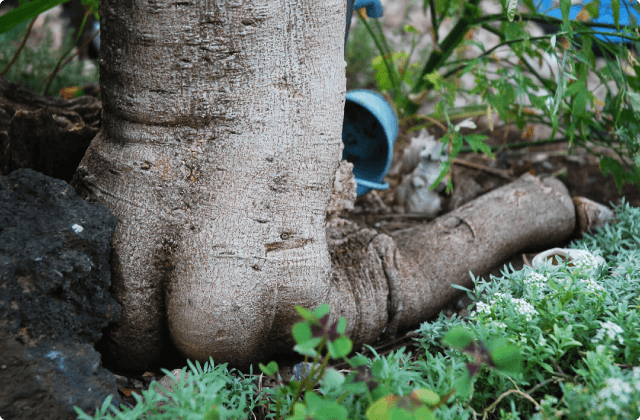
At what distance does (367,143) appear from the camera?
2.60 meters

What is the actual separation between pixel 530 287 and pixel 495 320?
19 centimetres

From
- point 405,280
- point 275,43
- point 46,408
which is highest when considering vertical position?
point 275,43

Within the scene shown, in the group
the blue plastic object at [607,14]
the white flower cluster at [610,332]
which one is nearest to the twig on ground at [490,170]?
the blue plastic object at [607,14]

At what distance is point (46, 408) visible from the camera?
126 cm

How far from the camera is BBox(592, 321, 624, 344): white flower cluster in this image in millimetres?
1191

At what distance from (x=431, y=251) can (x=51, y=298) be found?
5.54 ft

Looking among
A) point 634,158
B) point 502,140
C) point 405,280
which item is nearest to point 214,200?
point 405,280

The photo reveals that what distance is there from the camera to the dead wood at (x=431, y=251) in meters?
2.00

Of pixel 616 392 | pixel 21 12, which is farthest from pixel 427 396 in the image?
pixel 21 12

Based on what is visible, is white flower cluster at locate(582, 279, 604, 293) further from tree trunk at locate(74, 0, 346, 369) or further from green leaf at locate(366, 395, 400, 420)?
tree trunk at locate(74, 0, 346, 369)

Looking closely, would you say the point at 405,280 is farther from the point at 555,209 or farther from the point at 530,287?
the point at 555,209

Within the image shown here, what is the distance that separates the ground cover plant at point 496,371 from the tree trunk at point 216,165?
324 millimetres

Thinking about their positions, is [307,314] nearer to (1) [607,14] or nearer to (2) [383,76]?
(2) [383,76]

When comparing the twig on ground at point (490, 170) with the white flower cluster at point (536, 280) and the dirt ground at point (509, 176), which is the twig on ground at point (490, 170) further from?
the white flower cluster at point (536, 280)
